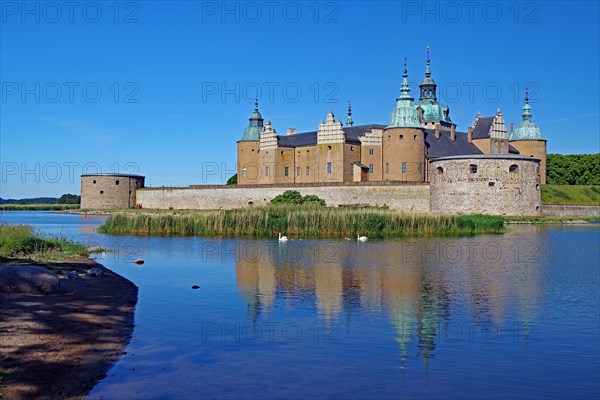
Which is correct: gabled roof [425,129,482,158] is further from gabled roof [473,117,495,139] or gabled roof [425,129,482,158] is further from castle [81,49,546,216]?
gabled roof [473,117,495,139]

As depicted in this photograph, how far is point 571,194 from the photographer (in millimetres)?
47656

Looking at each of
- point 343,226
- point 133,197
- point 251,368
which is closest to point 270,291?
point 251,368

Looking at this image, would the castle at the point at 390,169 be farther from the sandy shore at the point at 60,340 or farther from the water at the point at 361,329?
the sandy shore at the point at 60,340

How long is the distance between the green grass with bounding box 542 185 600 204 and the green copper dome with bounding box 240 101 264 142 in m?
21.7

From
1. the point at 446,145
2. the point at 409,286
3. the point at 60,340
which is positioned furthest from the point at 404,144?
the point at 60,340

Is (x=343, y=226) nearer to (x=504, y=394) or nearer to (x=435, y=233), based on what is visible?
(x=435, y=233)

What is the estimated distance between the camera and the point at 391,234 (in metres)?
25.7

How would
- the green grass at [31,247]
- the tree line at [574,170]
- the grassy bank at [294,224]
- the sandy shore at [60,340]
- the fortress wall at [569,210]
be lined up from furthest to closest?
1. the tree line at [574,170]
2. the fortress wall at [569,210]
3. the grassy bank at [294,224]
4. the green grass at [31,247]
5. the sandy shore at [60,340]

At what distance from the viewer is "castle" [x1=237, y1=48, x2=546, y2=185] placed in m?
44.1

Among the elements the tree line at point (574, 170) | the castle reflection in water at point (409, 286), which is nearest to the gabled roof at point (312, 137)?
the tree line at point (574, 170)

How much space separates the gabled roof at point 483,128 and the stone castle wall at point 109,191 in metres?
29.1

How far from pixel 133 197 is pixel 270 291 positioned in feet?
162

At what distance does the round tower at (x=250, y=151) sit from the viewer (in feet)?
173

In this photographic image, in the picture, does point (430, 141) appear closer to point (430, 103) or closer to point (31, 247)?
point (430, 103)
